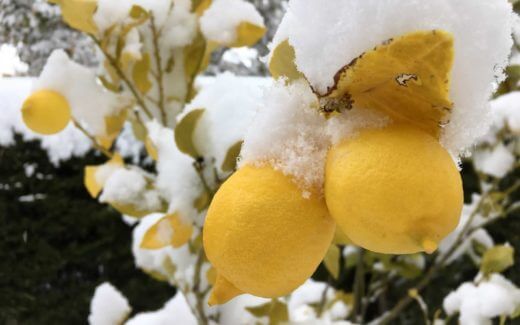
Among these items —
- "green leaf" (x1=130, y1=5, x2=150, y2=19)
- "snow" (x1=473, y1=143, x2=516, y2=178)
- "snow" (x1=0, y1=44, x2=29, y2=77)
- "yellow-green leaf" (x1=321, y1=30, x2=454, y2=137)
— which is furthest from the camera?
"snow" (x1=0, y1=44, x2=29, y2=77)

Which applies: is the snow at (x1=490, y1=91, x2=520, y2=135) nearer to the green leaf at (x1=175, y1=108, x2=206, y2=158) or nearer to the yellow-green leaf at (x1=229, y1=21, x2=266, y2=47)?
the yellow-green leaf at (x1=229, y1=21, x2=266, y2=47)

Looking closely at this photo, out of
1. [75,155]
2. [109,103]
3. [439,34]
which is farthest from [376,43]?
[75,155]

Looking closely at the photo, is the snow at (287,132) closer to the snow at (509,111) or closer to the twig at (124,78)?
the twig at (124,78)

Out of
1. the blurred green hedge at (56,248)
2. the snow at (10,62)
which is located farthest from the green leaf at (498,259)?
the snow at (10,62)

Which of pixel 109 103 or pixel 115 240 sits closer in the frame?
pixel 109 103

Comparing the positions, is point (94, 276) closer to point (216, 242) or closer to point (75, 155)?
point (75, 155)

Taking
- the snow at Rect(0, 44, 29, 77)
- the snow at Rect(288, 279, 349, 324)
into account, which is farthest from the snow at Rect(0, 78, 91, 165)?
the snow at Rect(288, 279, 349, 324)
